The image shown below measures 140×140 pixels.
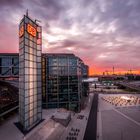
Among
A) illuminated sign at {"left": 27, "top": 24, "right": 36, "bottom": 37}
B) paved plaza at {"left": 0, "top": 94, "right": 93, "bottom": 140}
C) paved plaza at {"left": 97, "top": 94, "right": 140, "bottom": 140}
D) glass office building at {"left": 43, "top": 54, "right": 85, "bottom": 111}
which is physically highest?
illuminated sign at {"left": 27, "top": 24, "right": 36, "bottom": 37}

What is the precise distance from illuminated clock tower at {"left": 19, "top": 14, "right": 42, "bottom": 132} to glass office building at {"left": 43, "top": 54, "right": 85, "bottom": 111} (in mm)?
24089

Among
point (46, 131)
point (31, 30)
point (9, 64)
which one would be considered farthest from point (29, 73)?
point (9, 64)

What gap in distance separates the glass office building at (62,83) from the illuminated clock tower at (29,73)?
24.1 meters

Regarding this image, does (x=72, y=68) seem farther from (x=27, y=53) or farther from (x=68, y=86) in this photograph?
(x=27, y=53)

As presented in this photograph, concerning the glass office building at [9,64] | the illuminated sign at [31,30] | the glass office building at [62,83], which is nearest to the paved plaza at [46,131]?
the glass office building at [62,83]

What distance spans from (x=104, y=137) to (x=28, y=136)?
20.2 metres

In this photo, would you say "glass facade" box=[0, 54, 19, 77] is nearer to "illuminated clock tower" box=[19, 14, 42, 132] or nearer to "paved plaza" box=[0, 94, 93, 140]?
"paved plaza" box=[0, 94, 93, 140]

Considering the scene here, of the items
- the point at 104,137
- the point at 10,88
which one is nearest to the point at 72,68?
the point at 10,88

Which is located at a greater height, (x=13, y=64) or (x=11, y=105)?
(x=13, y=64)

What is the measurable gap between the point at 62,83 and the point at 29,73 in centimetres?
3268

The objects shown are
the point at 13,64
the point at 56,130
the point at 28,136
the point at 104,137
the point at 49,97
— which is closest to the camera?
the point at 28,136

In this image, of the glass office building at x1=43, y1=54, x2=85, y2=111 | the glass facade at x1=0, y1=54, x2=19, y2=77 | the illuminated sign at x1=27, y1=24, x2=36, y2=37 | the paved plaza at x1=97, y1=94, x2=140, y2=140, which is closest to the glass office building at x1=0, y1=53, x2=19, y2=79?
the glass facade at x1=0, y1=54, x2=19, y2=77

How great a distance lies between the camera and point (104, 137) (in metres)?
48.6

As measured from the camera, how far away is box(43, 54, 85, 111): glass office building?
82.1 metres
